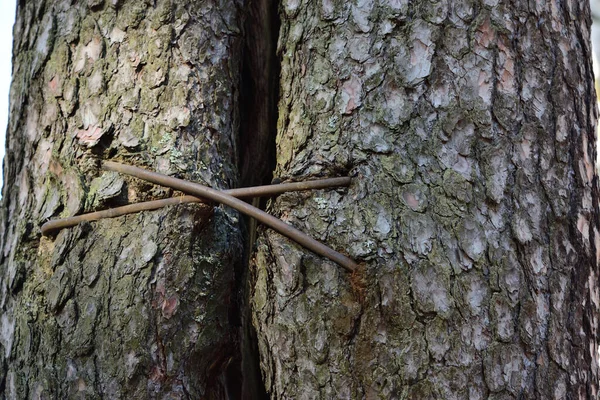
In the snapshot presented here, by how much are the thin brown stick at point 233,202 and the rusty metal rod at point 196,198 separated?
0.05ft

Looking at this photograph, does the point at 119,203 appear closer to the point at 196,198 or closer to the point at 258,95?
the point at 196,198

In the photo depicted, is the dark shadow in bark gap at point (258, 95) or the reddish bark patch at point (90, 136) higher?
the dark shadow in bark gap at point (258, 95)

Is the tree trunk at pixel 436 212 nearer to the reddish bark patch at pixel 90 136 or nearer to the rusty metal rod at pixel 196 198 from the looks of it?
the rusty metal rod at pixel 196 198

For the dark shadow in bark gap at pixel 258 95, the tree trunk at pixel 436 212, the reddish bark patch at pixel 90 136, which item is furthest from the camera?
the dark shadow in bark gap at pixel 258 95

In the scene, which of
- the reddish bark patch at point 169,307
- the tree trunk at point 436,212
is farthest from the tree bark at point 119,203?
the tree trunk at point 436,212

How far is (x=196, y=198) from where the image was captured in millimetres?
1142

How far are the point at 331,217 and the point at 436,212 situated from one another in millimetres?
161

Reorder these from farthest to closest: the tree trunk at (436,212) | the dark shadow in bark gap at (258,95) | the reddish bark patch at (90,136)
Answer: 1. the dark shadow in bark gap at (258,95)
2. the reddish bark patch at (90,136)
3. the tree trunk at (436,212)

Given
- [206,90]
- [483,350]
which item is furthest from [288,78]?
[483,350]

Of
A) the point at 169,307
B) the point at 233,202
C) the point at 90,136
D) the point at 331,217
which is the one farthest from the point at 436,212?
the point at 90,136

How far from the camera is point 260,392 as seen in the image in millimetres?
1256

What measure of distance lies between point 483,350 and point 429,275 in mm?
134

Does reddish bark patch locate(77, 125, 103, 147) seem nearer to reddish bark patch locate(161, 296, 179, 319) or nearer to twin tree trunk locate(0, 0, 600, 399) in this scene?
twin tree trunk locate(0, 0, 600, 399)

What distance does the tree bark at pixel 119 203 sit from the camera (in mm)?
1093
